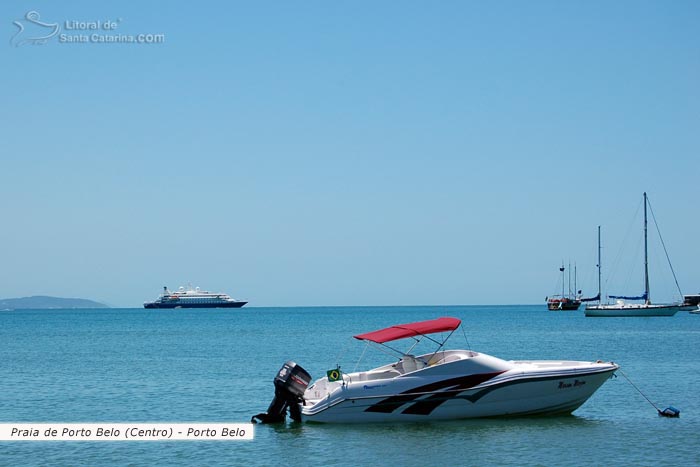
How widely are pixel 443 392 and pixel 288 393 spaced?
4.90 metres

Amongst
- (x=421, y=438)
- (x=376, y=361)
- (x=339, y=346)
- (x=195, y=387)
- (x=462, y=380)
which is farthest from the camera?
(x=339, y=346)

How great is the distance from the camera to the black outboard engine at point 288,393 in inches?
1064

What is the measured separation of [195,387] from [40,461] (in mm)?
17424

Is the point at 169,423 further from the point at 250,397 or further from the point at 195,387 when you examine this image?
the point at 195,387

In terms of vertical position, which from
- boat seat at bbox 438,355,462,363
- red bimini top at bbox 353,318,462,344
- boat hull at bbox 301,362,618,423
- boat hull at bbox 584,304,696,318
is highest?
boat hull at bbox 584,304,696,318

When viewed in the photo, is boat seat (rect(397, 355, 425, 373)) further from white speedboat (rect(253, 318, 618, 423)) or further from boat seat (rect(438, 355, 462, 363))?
boat seat (rect(438, 355, 462, 363))

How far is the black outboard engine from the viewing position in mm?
27016

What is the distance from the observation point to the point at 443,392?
1046 inches

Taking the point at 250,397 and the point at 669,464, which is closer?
the point at 669,464

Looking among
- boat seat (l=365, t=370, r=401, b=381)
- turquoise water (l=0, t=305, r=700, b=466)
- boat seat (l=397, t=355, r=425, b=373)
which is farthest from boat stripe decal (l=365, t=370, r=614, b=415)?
boat seat (l=365, t=370, r=401, b=381)

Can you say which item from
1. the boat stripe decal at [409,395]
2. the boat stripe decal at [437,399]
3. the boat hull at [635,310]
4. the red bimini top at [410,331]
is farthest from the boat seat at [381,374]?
the boat hull at [635,310]

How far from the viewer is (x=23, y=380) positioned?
44844 mm

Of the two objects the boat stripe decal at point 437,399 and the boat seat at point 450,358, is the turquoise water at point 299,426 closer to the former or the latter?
the boat stripe decal at point 437,399

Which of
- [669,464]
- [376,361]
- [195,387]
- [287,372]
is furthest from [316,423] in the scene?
[376,361]
